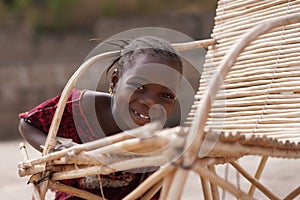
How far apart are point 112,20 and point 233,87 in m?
3.56

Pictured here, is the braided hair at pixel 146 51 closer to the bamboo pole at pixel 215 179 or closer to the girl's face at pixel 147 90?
the girl's face at pixel 147 90

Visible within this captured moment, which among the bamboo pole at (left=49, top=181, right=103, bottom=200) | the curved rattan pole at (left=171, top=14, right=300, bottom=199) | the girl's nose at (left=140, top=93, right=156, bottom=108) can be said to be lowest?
the curved rattan pole at (left=171, top=14, right=300, bottom=199)

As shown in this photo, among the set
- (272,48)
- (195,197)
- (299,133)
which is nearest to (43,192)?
(299,133)

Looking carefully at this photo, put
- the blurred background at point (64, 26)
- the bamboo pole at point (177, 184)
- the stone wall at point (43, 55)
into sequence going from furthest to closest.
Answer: the blurred background at point (64, 26)
the stone wall at point (43, 55)
the bamboo pole at point (177, 184)

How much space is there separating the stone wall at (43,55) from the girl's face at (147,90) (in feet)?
10.4

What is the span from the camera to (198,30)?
4.68m

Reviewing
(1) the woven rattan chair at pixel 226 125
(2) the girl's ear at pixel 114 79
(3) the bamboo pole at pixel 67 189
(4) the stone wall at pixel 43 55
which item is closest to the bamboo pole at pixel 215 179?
(1) the woven rattan chair at pixel 226 125

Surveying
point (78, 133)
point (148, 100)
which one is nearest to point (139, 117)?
point (148, 100)

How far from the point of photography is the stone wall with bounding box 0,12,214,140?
431 centimetres

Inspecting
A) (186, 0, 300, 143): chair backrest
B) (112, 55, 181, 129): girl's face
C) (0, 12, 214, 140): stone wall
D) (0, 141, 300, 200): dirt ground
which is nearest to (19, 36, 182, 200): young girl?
(112, 55, 181, 129): girl's face

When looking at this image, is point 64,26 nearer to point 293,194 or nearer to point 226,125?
point 226,125

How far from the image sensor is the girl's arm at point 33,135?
3.92ft

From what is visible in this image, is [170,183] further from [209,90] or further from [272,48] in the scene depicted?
[272,48]

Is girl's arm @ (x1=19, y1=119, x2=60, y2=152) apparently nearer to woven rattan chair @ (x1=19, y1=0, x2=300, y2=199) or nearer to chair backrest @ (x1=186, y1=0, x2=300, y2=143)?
woven rattan chair @ (x1=19, y1=0, x2=300, y2=199)
